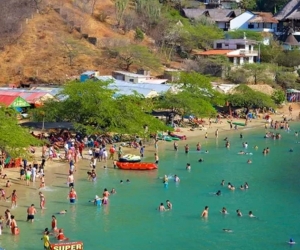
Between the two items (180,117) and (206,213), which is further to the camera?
(180,117)

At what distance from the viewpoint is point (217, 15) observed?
10188 cm

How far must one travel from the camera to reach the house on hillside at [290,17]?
318 feet

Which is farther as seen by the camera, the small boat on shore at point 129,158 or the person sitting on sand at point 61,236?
the small boat on shore at point 129,158

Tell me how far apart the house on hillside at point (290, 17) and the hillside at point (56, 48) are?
24043 millimetres

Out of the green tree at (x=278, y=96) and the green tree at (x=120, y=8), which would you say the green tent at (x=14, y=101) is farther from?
the green tree at (x=120, y=8)

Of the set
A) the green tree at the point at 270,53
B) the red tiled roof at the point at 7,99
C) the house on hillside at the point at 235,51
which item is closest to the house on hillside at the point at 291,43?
the green tree at the point at 270,53

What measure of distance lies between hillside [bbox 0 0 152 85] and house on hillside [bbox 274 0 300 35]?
78.9 feet

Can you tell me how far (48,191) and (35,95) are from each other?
20.6 m

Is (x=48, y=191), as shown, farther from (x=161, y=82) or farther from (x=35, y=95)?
(x=161, y=82)

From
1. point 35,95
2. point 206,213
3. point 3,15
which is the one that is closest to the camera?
point 206,213

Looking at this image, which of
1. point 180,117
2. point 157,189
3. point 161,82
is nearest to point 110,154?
point 157,189

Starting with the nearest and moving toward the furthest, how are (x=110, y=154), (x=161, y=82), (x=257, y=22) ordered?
(x=110, y=154) → (x=161, y=82) → (x=257, y=22)

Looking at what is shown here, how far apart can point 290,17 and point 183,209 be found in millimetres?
65999

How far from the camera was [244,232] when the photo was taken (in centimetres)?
3309
